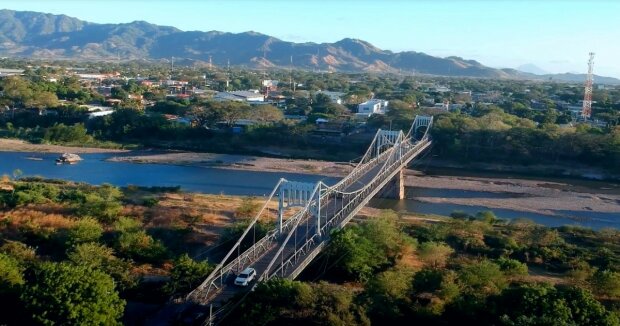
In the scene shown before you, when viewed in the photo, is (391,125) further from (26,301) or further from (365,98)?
(26,301)

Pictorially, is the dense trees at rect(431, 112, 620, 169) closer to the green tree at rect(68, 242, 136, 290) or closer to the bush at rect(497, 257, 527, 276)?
the bush at rect(497, 257, 527, 276)

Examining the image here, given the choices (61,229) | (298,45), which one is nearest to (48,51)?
(298,45)

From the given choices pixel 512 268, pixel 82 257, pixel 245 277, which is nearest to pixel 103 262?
pixel 82 257

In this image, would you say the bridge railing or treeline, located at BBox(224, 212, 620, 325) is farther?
the bridge railing

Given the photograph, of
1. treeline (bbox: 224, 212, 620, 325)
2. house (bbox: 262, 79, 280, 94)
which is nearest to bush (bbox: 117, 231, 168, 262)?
treeline (bbox: 224, 212, 620, 325)

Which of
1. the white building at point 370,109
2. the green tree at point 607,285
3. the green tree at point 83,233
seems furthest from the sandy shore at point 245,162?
the green tree at point 607,285

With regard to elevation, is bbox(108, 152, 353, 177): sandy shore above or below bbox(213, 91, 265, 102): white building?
below
